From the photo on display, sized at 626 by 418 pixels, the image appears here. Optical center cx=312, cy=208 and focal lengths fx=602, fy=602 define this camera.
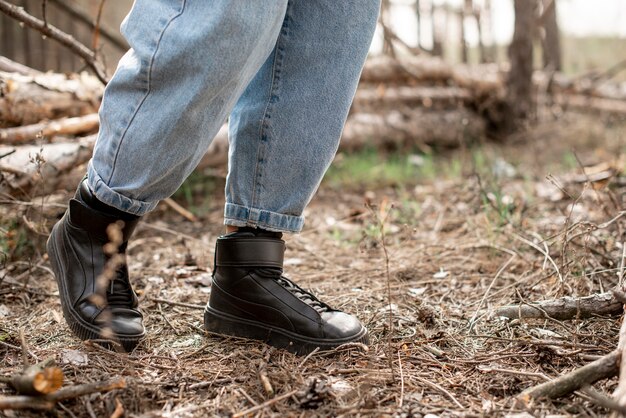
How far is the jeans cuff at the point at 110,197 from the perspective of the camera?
1.43 m

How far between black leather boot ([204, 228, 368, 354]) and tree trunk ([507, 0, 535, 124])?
403cm

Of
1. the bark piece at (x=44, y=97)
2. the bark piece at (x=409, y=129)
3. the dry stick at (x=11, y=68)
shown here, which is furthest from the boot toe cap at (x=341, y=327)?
the bark piece at (x=409, y=129)

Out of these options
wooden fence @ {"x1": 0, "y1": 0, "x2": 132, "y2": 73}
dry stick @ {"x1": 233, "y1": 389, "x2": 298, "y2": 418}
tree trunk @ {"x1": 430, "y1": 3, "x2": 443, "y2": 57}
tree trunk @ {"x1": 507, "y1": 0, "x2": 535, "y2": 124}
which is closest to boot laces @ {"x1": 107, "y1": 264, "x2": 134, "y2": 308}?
dry stick @ {"x1": 233, "y1": 389, "x2": 298, "y2": 418}

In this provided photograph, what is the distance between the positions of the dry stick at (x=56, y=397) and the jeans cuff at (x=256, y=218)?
53 cm

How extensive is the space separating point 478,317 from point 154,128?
1.11 meters

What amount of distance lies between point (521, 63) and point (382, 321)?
427cm

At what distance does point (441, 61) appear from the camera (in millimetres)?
5711

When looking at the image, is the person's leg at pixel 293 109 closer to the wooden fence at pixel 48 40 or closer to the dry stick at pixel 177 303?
the dry stick at pixel 177 303

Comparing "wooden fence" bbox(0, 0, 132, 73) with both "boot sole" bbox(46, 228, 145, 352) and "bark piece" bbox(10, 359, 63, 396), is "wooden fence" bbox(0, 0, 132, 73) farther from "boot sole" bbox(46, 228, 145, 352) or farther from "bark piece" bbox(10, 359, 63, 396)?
"bark piece" bbox(10, 359, 63, 396)

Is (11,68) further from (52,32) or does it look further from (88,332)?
(88,332)

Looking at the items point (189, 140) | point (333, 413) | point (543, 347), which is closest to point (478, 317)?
point (543, 347)

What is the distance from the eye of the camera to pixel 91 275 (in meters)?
1.58

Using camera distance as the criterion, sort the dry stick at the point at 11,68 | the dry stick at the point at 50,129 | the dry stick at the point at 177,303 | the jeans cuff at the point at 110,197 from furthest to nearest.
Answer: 1. the dry stick at the point at 11,68
2. the dry stick at the point at 50,129
3. the dry stick at the point at 177,303
4. the jeans cuff at the point at 110,197

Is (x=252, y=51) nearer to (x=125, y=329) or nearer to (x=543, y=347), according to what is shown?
(x=125, y=329)
